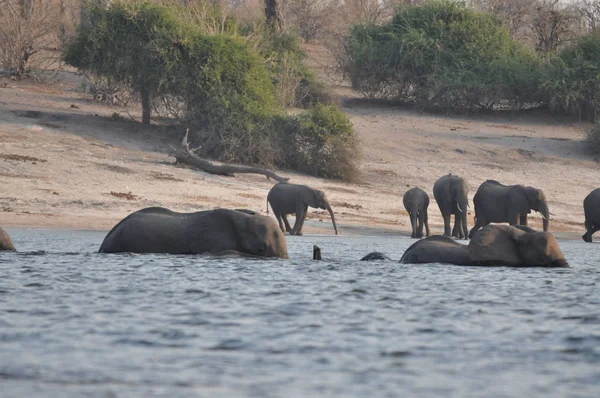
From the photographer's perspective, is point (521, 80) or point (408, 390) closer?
point (408, 390)

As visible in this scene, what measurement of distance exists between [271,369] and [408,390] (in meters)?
0.78

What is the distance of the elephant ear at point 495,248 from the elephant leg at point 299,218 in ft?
28.7

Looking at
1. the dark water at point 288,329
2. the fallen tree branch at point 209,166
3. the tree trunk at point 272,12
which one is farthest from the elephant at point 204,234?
the tree trunk at point 272,12

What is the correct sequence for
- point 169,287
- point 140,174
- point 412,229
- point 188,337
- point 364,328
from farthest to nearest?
point 140,174 < point 412,229 < point 169,287 < point 364,328 < point 188,337

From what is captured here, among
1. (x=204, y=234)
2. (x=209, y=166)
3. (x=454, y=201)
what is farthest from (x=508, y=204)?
(x=204, y=234)

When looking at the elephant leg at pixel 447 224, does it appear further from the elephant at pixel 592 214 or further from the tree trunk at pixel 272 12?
the tree trunk at pixel 272 12

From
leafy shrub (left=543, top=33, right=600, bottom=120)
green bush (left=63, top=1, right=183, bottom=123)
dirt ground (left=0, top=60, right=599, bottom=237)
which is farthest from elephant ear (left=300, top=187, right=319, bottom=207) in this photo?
leafy shrub (left=543, top=33, right=600, bottom=120)

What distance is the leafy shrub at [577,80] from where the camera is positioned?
34281 mm

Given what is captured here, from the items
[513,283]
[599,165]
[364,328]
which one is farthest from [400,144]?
[364,328]

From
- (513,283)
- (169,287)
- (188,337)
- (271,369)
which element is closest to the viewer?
(271,369)

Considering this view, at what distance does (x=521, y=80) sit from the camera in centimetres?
3459

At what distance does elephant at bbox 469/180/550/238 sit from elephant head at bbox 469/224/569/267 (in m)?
9.05

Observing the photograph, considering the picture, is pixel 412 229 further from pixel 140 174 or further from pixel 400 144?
pixel 400 144

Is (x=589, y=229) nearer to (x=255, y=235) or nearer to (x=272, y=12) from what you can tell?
(x=255, y=235)
